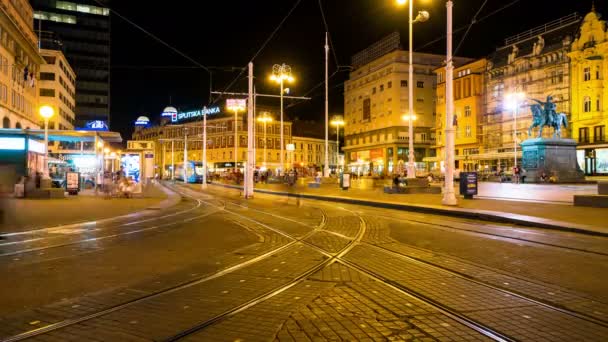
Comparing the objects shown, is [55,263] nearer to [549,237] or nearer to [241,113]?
[549,237]

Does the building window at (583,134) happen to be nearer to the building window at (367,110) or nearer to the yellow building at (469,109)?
the yellow building at (469,109)

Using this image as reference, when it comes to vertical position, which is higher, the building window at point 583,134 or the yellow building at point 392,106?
the yellow building at point 392,106

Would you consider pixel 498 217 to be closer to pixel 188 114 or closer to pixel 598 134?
pixel 598 134

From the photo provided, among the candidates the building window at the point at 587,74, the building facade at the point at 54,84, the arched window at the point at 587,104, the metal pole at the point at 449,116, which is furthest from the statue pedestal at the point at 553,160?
the building facade at the point at 54,84

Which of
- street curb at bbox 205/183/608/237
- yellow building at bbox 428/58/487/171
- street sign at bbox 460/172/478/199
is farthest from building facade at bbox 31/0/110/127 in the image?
street curb at bbox 205/183/608/237

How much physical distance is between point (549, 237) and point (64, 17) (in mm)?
110993

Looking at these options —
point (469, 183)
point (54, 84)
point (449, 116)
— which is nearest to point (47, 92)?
point (54, 84)

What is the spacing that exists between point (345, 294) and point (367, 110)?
88.4m

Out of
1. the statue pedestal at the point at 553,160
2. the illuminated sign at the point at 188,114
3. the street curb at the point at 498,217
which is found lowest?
the street curb at the point at 498,217

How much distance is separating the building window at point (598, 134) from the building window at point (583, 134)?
782 millimetres

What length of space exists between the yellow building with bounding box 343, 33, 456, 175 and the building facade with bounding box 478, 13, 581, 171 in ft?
51.9

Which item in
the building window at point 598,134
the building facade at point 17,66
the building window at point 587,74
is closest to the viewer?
the building facade at point 17,66

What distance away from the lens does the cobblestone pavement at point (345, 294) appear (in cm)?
457

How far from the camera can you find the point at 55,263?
805 cm
